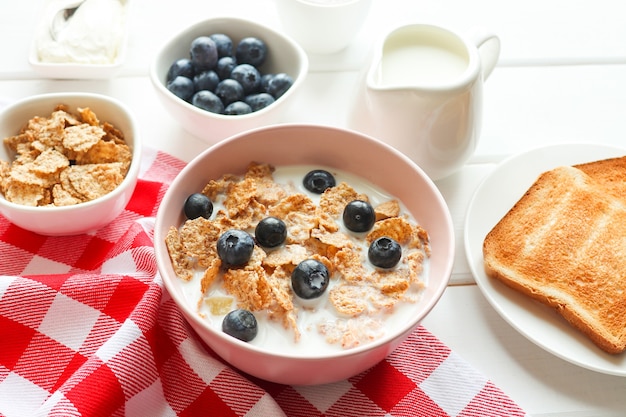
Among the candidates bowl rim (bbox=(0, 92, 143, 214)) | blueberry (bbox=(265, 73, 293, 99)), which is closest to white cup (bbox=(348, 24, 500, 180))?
blueberry (bbox=(265, 73, 293, 99))

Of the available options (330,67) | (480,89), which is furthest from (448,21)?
(480,89)

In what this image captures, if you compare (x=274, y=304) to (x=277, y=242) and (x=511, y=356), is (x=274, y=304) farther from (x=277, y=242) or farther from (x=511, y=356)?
(x=511, y=356)

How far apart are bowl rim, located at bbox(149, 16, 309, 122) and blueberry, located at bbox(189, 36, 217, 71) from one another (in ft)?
0.15

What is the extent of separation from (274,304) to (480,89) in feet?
1.67

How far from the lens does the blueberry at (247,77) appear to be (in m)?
1.25

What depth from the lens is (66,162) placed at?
1076mm

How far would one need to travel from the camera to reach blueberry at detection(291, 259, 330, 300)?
0.89m

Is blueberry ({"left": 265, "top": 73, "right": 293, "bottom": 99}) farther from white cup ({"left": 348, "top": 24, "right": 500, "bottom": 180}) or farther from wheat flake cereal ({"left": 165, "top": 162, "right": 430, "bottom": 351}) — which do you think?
wheat flake cereal ({"left": 165, "top": 162, "right": 430, "bottom": 351})

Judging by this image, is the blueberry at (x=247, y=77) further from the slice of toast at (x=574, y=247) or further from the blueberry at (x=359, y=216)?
the slice of toast at (x=574, y=247)

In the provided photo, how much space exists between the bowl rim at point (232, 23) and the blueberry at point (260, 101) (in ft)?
0.05

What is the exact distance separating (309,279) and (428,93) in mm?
378

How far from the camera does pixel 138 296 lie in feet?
3.27

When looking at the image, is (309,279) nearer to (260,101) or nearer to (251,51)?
(260,101)

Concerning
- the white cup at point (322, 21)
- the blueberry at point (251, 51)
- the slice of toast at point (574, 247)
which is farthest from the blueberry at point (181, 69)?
the slice of toast at point (574, 247)
